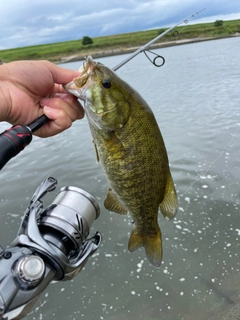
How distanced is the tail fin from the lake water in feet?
5.84

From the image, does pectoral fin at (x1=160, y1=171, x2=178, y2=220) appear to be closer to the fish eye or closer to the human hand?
the fish eye

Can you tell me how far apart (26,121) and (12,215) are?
12.7 ft

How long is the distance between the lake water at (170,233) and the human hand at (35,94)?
245cm

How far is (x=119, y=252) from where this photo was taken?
4.55m

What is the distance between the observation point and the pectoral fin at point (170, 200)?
1933 millimetres

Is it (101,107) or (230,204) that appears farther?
(230,204)

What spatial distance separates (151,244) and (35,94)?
49.5 inches

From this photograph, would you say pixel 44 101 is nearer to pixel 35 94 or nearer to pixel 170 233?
pixel 35 94

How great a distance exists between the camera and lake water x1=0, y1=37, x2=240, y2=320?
3.70 m

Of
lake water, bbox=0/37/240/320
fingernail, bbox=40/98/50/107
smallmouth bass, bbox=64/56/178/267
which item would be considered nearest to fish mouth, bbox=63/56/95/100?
smallmouth bass, bbox=64/56/178/267

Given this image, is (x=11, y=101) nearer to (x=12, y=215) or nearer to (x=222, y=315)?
(x=222, y=315)

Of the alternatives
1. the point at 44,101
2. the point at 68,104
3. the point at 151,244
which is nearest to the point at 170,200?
the point at 151,244

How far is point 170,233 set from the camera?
475 cm

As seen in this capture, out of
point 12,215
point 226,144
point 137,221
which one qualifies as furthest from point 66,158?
point 137,221
